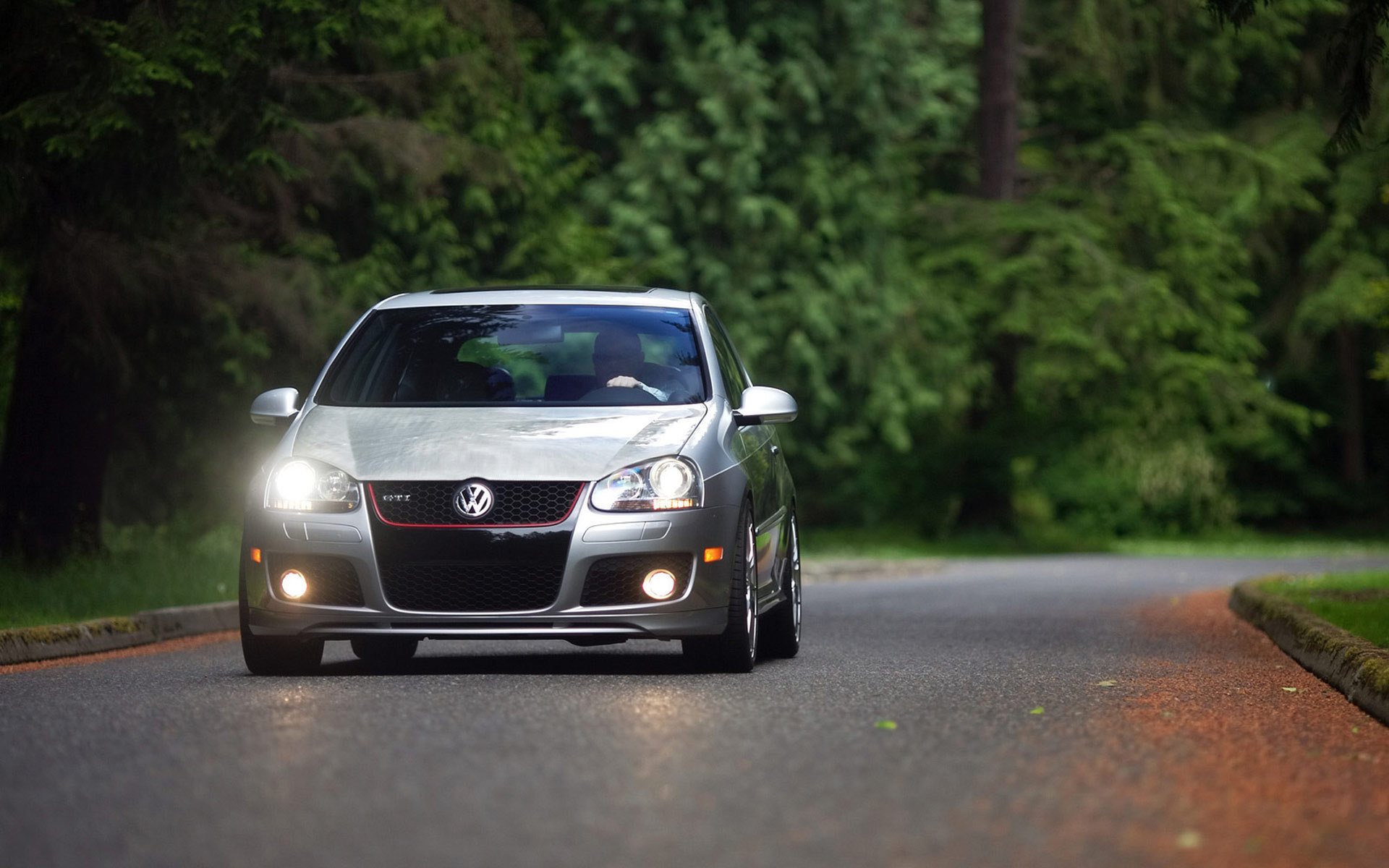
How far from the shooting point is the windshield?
10.9 meters

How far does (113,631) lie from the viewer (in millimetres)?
13227

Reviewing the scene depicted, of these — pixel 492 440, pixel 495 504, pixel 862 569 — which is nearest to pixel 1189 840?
pixel 495 504

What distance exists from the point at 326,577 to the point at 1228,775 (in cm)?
444

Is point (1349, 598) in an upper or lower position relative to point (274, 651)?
lower

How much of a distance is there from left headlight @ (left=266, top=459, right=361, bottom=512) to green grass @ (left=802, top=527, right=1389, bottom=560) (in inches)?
854

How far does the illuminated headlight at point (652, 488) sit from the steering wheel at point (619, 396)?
71 cm

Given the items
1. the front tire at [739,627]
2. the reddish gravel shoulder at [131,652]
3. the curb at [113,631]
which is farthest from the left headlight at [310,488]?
the curb at [113,631]

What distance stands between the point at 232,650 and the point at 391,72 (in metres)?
9.45

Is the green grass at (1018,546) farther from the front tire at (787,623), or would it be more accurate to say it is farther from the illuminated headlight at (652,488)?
the illuminated headlight at (652,488)

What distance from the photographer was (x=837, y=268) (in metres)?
35.4

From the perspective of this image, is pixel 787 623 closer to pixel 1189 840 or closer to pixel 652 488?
pixel 652 488

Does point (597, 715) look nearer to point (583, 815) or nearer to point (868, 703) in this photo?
point (868, 703)

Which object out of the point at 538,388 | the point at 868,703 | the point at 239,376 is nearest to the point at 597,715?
the point at 868,703

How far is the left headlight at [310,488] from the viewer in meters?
9.99
